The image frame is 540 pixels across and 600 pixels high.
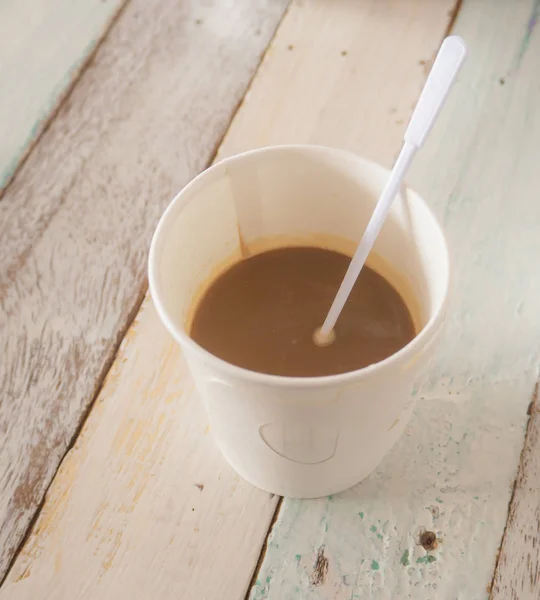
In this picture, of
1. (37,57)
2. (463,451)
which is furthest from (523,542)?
(37,57)

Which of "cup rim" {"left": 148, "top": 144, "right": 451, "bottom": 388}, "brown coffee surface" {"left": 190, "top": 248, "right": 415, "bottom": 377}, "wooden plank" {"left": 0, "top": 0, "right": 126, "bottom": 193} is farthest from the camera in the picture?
"wooden plank" {"left": 0, "top": 0, "right": 126, "bottom": 193}

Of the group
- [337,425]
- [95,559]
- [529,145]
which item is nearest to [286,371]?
[337,425]

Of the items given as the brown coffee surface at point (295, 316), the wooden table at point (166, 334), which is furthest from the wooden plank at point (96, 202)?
the brown coffee surface at point (295, 316)

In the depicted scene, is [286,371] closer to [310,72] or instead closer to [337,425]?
[337,425]

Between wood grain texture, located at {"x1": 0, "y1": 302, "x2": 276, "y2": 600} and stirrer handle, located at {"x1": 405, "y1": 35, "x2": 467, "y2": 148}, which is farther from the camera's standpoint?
wood grain texture, located at {"x1": 0, "y1": 302, "x2": 276, "y2": 600}

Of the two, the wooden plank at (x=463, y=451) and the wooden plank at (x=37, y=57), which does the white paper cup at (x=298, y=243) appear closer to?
the wooden plank at (x=463, y=451)

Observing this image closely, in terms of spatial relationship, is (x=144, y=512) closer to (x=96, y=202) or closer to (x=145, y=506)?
(x=145, y=506)

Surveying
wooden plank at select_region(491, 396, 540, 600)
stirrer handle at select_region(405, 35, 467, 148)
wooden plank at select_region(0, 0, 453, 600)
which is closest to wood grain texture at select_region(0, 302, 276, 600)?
wooden plank at select_region(0, 0, 453, 600)

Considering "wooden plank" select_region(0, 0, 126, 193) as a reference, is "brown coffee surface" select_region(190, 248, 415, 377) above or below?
below

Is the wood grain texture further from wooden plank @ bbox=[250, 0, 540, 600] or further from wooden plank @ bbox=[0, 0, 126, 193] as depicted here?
wooden plank @ bbox=[0, 0, 126, 193]
